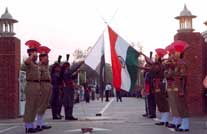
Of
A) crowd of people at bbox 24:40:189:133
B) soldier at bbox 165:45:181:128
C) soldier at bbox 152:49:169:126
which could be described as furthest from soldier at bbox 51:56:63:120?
soldier at bbox 165:45:181:128

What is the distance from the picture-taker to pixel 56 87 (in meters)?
19.8

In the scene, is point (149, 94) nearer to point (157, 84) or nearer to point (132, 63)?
point (157, 84)

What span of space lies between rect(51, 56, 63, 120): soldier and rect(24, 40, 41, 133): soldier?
4229 millimetres

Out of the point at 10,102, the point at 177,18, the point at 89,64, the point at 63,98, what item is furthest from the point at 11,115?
the point at 177,18

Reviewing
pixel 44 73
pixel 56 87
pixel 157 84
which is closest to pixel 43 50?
pixel 44 73

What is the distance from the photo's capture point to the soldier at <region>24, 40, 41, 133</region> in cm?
1443

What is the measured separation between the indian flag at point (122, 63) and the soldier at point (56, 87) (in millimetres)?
3297

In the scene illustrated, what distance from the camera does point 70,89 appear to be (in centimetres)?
1930

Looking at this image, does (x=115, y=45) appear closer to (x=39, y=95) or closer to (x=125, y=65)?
(x=125, y=65)

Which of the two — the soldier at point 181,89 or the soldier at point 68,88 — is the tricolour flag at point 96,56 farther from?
the soldier at point 181,89

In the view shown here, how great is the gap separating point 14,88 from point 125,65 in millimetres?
6401

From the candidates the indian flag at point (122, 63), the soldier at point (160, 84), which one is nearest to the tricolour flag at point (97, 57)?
the indian flag at point (122, 63)

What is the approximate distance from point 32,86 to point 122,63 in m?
2.84

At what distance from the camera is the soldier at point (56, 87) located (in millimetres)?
19250
